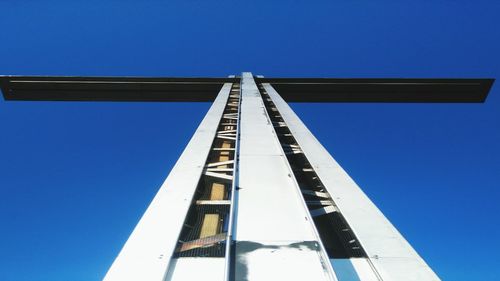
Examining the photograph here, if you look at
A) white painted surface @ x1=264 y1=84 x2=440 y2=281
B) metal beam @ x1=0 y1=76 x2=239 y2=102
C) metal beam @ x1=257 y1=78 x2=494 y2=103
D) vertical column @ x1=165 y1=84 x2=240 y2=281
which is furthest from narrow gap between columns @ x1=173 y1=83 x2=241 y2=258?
metal beam @ x1=257 y1=78 x2=494 y2=103

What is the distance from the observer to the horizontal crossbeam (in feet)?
34.5

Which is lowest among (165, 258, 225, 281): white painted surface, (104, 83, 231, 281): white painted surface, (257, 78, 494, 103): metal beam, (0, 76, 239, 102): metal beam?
(165, 258, 225, 281): white painted surface

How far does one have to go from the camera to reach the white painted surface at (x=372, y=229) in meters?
2.25

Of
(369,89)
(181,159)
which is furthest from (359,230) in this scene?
(369,89)

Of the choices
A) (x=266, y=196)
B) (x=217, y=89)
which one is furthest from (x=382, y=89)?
(x=266, y=196)

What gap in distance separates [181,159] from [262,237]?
1.74 metres

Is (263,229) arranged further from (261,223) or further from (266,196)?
(266,196)

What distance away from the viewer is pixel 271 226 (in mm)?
2541

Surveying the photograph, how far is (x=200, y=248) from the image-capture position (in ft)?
7.84

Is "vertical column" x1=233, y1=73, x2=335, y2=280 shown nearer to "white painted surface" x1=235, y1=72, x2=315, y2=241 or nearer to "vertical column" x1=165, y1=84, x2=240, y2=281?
"white painted surface" x1=235, y1=72, x2=315, y2=241

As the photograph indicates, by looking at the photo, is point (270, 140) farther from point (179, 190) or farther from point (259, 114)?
point (179, 190)

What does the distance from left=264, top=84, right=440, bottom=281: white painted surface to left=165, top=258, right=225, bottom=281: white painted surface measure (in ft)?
3.50

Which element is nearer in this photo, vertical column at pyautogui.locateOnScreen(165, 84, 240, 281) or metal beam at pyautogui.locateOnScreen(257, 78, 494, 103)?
vertical column at pyautogui.locateOnScreen(165, 84, 240, 281)

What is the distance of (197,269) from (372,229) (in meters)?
1.41
